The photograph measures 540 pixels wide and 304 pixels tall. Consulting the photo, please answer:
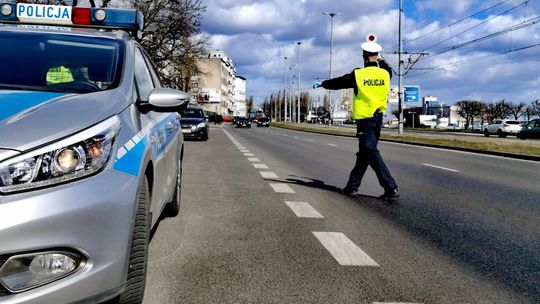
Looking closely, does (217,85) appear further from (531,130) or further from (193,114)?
(193,114)

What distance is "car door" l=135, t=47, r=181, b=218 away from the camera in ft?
11.6

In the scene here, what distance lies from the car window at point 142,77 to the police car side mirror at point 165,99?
217 millimetres

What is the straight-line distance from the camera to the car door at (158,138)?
354 cm

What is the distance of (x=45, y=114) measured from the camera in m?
2.46

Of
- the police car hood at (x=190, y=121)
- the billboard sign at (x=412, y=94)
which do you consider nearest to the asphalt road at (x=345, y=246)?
the police car hood at (x=190, y=121)

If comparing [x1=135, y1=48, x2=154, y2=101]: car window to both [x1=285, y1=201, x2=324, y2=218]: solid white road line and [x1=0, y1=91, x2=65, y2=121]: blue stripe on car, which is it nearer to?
[x1=0, y1=91, x2=65, y2=121]: blue stripe on car

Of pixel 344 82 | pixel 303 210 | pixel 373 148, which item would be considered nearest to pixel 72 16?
pixel 303 210

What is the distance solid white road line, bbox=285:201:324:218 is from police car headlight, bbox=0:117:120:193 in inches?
150

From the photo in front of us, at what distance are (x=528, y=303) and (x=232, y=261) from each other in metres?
2.05

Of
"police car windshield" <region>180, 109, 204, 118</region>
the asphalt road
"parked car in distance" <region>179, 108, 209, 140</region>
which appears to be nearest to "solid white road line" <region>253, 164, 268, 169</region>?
the asphalt road

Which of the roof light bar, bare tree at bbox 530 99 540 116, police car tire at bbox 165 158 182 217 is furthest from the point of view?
bare tree at bbox 530 99 540 116

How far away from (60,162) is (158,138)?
148cm

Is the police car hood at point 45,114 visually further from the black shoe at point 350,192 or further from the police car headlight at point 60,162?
the black shoe at point 350,192

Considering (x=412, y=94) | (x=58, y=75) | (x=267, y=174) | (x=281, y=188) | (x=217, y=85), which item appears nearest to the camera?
(x=58, y=75)
